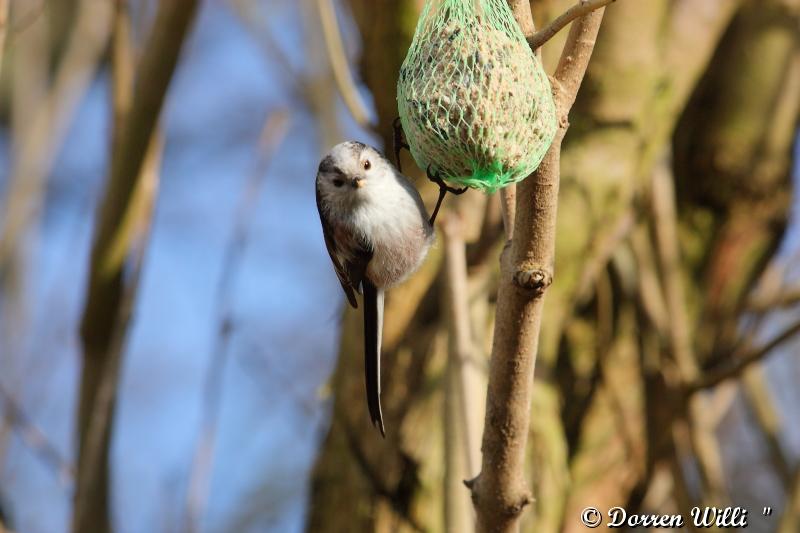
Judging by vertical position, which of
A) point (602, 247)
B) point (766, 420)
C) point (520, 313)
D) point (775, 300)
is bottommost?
point (766, 420)

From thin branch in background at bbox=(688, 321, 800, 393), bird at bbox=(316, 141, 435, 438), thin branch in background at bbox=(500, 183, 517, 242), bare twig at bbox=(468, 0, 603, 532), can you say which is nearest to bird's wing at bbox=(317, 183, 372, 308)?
bird at bbox=(316, 141, 435, 438)

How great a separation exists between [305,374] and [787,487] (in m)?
2.84

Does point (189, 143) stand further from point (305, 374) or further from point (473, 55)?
point (473, 55)

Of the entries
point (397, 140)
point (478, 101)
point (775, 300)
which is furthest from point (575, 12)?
point (775, 300)

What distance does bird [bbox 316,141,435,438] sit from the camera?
81.4 inches

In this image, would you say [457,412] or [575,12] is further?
[457,412]

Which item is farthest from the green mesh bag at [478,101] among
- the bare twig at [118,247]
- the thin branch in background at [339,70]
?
the bare twig at [118,247]

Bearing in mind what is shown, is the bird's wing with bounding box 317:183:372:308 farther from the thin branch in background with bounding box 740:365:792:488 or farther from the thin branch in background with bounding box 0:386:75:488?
the thin branch in background with bounding box 740:365:792:488

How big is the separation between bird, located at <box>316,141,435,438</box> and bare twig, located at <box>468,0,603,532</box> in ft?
1.75

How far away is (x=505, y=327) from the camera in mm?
1434

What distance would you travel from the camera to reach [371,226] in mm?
2143

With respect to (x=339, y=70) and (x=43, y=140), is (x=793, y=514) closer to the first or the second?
(x=339, y=70)

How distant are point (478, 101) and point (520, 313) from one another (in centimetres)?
36

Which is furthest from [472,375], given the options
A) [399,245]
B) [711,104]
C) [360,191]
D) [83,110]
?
[83,110]
